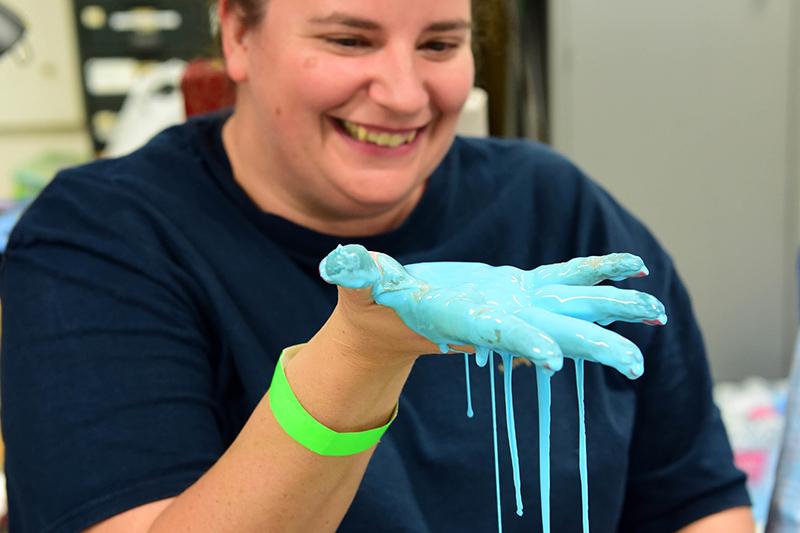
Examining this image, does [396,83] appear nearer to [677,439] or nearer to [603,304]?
[603,304]

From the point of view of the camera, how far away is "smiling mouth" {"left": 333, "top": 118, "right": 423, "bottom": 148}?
90cm

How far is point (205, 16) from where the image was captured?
119cm

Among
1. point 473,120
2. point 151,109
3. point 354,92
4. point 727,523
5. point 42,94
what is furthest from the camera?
point 42,94

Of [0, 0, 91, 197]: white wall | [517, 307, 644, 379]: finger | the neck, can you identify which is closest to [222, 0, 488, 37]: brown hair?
the neck

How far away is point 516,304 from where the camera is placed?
54 cm

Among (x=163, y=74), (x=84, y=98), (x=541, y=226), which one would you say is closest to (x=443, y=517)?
(x=541, y=226)

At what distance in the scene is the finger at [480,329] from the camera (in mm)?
473

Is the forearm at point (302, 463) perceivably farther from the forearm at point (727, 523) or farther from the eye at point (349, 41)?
the forearm at point (727, 523)

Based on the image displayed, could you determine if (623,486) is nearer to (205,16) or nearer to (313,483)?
(313,483)

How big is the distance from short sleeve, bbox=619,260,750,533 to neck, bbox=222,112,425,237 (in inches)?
13.7

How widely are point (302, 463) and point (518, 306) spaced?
0.69ft

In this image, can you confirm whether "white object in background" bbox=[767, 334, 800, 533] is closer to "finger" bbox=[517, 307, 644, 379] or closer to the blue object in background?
"finger" bbox=[517, 307, 644, 379]

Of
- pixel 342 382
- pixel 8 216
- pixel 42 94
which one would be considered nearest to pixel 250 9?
pixel 342 382

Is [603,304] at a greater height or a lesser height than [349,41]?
lesser
